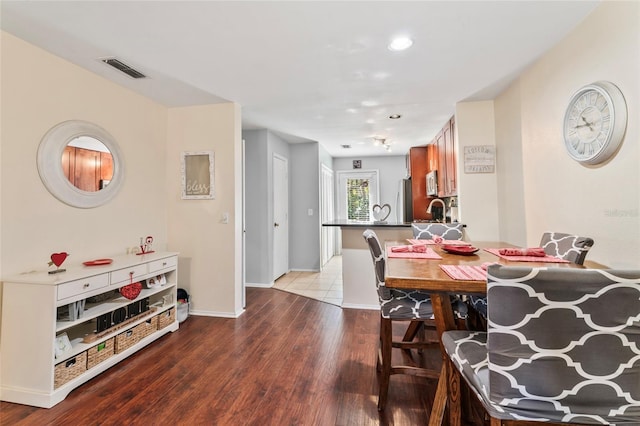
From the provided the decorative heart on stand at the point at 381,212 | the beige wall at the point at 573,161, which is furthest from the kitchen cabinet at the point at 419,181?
the beige wall at the point at 573,161

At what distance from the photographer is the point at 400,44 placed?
1964 millimetres

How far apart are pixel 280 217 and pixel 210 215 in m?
1.74

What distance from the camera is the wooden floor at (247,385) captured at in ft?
5.14

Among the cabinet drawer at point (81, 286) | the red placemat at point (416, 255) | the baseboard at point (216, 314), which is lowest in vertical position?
the baseboard at point (216, 314)

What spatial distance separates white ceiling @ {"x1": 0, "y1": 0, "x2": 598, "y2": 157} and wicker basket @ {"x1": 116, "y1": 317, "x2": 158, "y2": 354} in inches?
86.4

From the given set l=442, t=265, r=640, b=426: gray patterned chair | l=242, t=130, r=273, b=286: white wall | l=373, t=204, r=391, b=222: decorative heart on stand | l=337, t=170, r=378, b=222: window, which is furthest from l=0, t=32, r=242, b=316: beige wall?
l=337, t=170, r=378, b=222: window

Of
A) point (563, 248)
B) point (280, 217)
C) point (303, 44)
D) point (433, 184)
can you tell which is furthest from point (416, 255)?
point (280, 217)

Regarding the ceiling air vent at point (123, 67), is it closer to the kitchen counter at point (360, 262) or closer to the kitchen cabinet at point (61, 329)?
the kitchen cabinet at point (61, 329)

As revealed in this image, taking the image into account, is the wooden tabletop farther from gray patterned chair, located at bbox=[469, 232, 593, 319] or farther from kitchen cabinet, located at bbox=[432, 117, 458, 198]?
kitchen cabinet, located at bbox=[432, 117, 458, 198]

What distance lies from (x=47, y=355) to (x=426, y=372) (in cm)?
231

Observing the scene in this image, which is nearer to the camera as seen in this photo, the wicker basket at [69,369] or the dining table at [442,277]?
the dining table at [442,277]

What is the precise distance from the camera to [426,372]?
5.31 feet

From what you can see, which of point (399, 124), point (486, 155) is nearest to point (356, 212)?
point (399, 124)

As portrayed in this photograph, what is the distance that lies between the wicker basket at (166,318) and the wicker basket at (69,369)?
27.9 inches
